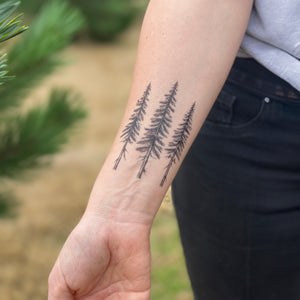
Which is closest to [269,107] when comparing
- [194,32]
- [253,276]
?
[194,32]

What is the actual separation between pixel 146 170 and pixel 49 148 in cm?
102

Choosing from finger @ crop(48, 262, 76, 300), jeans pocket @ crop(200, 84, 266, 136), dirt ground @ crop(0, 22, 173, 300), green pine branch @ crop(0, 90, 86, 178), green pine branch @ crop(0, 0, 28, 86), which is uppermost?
green pine branch @ crop(0, 0, 28, 86)

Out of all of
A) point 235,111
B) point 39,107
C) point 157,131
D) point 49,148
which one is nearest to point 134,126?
point 157,131

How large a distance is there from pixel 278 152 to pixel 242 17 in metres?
0.26

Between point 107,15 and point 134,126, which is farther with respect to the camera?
point 107,15

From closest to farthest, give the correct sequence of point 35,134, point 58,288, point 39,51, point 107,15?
point 58,288 < point 39,51 < point 35,134 < point 107,15

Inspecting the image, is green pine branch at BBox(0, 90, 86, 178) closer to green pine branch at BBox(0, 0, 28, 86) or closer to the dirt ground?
the dirt ground

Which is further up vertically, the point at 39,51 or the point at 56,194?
the point at 39,51

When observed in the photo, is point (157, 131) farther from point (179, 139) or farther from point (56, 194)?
point (56, 194)

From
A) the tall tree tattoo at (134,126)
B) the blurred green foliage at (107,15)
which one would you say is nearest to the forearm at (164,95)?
the tall tree tattoo at (134,126)

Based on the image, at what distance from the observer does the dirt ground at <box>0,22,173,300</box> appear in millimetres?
2461

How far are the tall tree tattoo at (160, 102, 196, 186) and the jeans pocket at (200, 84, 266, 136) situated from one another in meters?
0.14

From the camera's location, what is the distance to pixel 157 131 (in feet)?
2.85

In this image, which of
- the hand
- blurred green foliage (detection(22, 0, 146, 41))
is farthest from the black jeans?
blurred green foliage (detection(22, 0, 146, 41))
